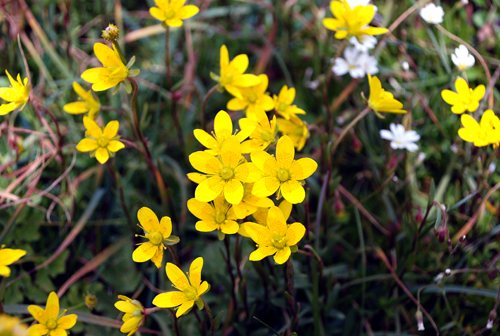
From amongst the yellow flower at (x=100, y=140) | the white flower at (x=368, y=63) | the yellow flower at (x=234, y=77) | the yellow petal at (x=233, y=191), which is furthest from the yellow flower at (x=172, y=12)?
the white flower at (x=368, y=63)

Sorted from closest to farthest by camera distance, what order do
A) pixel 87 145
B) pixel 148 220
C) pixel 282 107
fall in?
1. pixel 148 220
2. pixel 87 145
3. pixel 282 107

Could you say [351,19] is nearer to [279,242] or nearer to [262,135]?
[262,135]

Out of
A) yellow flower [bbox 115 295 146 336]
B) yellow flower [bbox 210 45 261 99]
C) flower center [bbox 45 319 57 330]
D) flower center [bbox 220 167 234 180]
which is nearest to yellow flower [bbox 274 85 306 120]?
yellow flower [bbox 210 45 261 99]

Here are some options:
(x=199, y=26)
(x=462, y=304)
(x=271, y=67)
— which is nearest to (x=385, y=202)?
(x=462, y=304)

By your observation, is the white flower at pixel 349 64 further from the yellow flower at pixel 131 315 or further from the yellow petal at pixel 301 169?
the yellow flower at pixel 131 315

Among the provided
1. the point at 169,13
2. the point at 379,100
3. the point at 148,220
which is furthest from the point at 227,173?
the point at 169,13

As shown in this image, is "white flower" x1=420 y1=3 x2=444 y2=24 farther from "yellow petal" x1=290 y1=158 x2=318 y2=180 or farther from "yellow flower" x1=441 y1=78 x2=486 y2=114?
"yellow petal" x1=290 y1=158 x2=318 y2=180
